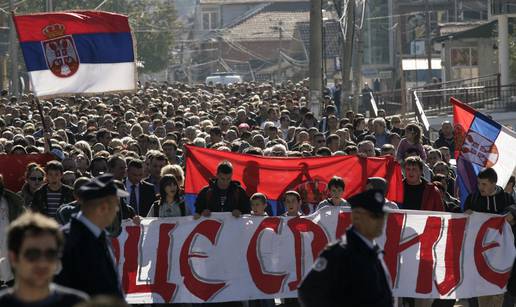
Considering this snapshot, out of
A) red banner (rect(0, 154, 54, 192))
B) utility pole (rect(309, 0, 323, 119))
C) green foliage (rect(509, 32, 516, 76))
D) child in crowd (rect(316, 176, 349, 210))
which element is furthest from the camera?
green foliage (rect(509, 32, 516, 76))

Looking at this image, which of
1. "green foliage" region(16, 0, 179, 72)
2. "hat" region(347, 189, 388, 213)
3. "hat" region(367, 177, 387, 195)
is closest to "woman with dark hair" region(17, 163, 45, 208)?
"hat" region(367, 177, 387, 195)

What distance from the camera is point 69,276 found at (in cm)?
700

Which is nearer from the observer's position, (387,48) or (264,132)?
(264,132)

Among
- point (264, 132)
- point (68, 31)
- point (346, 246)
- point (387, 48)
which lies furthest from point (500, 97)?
point (387, 48)

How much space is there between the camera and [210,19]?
121 meters

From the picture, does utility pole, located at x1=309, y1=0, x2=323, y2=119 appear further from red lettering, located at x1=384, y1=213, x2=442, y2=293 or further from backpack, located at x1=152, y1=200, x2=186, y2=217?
red lettering, located at x1=384, y1=213, x2=442, y2=293

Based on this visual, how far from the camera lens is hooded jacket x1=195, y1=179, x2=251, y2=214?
1241cm

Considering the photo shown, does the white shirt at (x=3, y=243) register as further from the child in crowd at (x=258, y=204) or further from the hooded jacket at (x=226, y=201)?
the child in crowd at (x=258, y=204)

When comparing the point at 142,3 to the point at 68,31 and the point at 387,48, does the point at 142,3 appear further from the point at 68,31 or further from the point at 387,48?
the point at 68,31

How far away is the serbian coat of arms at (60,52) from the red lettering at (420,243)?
13.7 feet

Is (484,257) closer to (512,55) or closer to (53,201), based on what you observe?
(53,201)

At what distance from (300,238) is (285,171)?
1.30 meters

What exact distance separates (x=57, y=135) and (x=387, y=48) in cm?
6521

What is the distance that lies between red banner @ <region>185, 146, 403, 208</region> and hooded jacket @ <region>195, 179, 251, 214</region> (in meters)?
0.93
